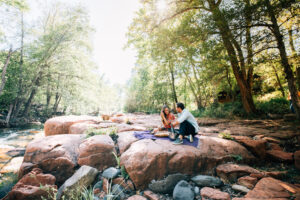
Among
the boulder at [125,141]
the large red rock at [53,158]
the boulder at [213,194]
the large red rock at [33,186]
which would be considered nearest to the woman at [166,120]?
the boulder at [125,141]

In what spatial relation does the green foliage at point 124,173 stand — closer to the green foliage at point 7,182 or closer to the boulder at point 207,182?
the boulder at point 207,182

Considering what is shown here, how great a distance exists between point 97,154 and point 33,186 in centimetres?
127

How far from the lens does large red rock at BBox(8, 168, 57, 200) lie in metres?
2.36

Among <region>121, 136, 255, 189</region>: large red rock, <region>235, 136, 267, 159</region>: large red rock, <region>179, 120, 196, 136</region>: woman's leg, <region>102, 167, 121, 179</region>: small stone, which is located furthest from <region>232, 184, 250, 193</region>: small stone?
<region>102, 167, 121, 179</region>: small stone

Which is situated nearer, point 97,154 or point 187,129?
point 97,154

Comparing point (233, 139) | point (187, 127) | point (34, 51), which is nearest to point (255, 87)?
point (233, 139)

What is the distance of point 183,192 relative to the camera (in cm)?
221

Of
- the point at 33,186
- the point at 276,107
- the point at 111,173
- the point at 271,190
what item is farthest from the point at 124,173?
the point at 276,107

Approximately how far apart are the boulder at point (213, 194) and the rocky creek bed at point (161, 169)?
0.02m

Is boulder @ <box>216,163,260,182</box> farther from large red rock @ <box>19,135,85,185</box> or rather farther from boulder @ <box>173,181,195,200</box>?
large red rock @ <box>19,135,85,185</box>

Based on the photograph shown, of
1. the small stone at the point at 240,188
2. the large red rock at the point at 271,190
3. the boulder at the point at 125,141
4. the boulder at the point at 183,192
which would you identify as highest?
the boulder at the point at 125,141

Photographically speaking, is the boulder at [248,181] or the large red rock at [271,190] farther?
the boulder at [248,181]

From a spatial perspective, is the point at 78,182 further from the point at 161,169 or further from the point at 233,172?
the point at 233,172

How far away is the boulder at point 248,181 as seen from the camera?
7.60ft
